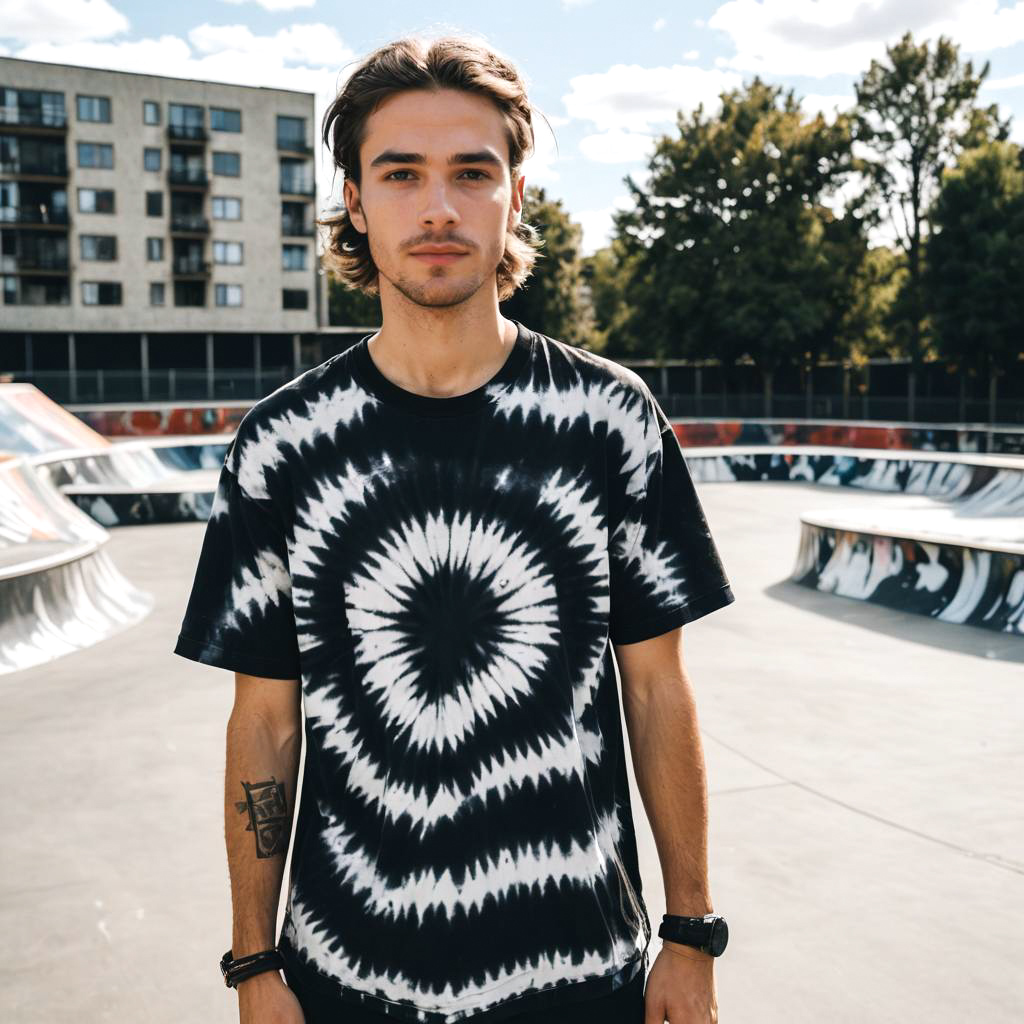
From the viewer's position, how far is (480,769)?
5.68 feet

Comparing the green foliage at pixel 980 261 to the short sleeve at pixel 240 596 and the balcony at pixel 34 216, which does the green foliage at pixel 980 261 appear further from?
the balcony at pixel 34 216

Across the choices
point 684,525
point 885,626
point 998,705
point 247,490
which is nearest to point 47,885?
→ point 247,490

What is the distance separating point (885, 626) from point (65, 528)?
869cm

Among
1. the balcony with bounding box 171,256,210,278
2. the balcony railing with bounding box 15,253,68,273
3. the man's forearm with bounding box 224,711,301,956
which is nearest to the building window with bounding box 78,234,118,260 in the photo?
the balcony railing with bounding box 15,253,68,273

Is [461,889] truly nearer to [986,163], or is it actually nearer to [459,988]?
[459,988]

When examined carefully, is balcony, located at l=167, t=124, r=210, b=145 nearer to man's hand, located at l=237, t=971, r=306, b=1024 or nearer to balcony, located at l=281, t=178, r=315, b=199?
balcony, located at l=281, t=178, r=315, b=199

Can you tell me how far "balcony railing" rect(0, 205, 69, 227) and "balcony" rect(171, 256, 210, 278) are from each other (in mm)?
5827

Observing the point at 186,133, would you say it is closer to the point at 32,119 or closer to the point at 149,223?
the point at 149,223

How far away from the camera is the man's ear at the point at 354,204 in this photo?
2.00 meters

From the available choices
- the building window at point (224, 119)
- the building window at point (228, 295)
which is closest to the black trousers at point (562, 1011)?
the building window at point (228, 295)

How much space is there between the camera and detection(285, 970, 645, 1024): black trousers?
1689 mm

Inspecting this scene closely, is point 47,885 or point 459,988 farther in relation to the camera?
point 47,885

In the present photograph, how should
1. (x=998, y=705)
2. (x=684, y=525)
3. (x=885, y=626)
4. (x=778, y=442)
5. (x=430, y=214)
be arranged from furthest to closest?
(x=778, y=442), (x=885, y=626), (x=998, y=705), (x=684, y=525), (x=430, y=214)

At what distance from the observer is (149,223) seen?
56.6 metres
